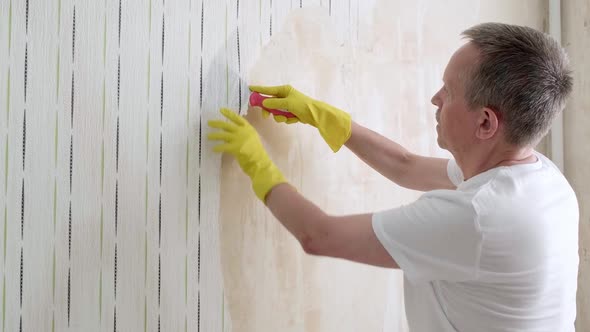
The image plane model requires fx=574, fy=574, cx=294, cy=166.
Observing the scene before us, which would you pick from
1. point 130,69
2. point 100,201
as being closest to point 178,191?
point 100,201

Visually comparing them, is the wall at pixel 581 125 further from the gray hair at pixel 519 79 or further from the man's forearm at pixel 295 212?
the man's forearm at pixel 295 212

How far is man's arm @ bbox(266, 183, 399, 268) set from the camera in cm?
122

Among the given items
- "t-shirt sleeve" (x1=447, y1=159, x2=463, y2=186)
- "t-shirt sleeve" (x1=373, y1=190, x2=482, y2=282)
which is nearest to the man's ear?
"t-shirt sleeve" (x1=373, y1=190, x2=482, y2=282)

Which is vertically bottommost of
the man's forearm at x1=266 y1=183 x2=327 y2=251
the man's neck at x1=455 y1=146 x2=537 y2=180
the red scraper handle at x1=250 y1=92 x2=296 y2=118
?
the man's forearm at x1=266 y1=183 x2=327 y2=251

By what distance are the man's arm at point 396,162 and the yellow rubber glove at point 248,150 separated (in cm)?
30

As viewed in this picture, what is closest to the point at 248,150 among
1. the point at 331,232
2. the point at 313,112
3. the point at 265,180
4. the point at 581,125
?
the point at 265,180

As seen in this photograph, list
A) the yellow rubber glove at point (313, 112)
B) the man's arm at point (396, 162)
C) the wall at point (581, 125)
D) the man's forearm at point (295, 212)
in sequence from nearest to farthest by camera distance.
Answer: the man's forearm at point (295, 212) → the yellow rubber glove at point (313, 112) → the man's arm at point (396, 162) → the wall at point (581, 125)

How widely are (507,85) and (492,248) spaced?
35 cm

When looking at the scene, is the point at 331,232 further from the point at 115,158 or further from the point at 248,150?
the point at 115,158

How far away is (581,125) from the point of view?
2049mm

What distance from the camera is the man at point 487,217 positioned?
1.19 metres

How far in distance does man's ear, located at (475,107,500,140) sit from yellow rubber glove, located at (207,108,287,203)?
47 centimetres

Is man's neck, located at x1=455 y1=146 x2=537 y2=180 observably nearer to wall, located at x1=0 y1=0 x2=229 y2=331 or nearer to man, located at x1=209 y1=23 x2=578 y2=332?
man, located at x1=209 y1=23 x2=578 y2=332

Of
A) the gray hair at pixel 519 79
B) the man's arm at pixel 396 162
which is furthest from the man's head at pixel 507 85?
the man's arm at pixel 396 162
